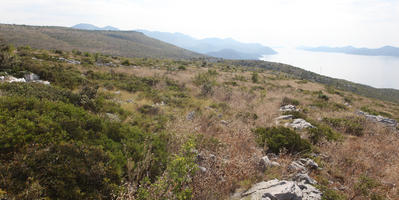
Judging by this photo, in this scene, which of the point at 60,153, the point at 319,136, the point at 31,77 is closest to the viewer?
the point at 60,153

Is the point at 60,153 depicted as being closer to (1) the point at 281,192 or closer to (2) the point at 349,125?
(1) the point at 281,192

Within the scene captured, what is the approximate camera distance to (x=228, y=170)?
3.76 meters

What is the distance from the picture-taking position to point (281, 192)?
3004mm

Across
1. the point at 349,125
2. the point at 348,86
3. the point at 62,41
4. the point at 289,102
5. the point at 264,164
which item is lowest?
the point at 348,86

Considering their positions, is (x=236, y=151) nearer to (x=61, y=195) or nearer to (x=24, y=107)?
(x=61, y=195)

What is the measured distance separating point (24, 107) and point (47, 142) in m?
1.74

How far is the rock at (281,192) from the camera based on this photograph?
2.97m

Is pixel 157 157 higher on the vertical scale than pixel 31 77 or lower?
lower

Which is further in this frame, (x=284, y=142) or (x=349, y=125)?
(x=349, y=125)

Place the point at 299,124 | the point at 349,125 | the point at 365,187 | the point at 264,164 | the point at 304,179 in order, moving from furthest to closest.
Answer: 1. the point at 349,125
2. the point at 299,124
3. the point at 264,164
4. the point at 304,179
5. the point at 365,187

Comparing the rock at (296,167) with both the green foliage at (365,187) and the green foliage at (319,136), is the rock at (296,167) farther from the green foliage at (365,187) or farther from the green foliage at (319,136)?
the green foliage at (319,136)

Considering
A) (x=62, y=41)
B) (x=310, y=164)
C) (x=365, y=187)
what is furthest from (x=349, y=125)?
(x=62, y=41)

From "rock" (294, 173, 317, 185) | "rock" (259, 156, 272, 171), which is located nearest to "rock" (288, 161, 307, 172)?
"rock" (294, 173, 317, 185)

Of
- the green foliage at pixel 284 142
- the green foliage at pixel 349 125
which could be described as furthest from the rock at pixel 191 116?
the green foliage at pixel 349 125
